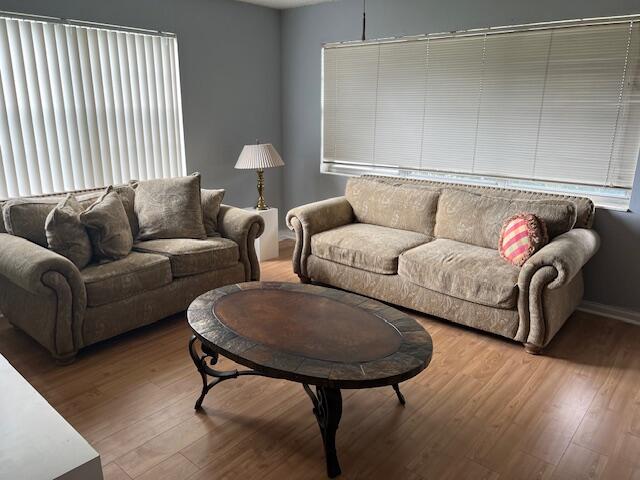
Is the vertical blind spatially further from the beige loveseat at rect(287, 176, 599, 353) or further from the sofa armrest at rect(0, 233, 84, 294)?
the beige loveseat at rect(287, 176, 599, 353)

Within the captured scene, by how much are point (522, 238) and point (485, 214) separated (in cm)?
49

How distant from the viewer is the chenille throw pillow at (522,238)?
294 cm

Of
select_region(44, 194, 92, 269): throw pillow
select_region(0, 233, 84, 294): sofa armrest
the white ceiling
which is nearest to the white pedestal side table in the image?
select_region(44, 194, 92, 269): throw pillow

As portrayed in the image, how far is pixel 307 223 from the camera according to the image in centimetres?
385

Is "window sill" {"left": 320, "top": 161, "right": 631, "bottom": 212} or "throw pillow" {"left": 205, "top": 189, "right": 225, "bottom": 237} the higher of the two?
"window sill" {"left": 320, "top": 161, "right": 631, "bottom": 212}

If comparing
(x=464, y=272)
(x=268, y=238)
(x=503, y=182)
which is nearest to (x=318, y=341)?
(x=464, y=272)

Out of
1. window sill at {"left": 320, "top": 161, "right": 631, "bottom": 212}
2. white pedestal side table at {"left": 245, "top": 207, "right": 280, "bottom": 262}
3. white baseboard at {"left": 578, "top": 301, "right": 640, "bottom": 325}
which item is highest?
window sill at {"left": 320, "top": 161, "right": 631, "bottom": 212}

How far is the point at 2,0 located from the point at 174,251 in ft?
6.45

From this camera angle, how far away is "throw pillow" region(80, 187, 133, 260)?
2.96m

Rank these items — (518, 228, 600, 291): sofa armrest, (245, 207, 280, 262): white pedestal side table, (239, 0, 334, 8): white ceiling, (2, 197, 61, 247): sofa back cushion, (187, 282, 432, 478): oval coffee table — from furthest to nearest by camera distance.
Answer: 1. (245, 207, 280, 262): white pedestal side table
2. (239, 0, 334, 8): white ceiling
3. (2, 197, 61, 247): sofa back cushion
4. (518, 228, 600, 291): sofa armrest
5. (187, 282, 432, 478): oval coffee table

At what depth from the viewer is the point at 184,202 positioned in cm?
352

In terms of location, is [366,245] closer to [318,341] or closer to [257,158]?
[257,158]

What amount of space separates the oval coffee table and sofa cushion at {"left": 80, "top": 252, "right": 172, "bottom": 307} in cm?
75

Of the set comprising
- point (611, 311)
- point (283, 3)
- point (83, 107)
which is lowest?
point (611, 311)
